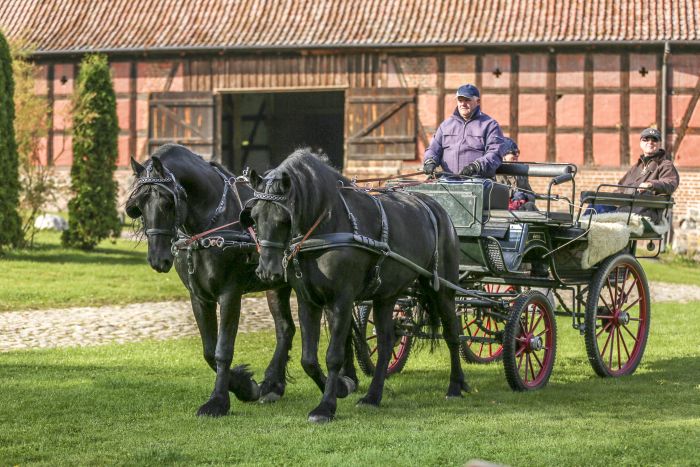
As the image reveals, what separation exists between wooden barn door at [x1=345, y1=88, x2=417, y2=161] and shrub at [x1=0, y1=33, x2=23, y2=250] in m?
9.38

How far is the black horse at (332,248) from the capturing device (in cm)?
672

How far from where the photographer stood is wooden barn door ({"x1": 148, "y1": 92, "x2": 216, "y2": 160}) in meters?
27.3

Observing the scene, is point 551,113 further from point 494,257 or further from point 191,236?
point 191,236

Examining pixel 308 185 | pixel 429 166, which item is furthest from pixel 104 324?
pixel 308 185

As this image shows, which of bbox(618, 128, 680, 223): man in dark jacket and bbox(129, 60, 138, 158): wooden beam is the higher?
bbox(129, 60, 138, 158): wooden beam

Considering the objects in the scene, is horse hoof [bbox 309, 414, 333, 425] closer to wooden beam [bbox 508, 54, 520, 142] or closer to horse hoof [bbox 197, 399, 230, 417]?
horse hoof [bbox 197, 399, 230, 417]

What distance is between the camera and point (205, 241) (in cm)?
708

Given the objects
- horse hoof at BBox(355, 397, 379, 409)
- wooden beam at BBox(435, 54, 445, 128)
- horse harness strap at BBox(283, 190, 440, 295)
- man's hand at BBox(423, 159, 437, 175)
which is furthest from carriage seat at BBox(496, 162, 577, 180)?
wooden beam at BBox(435, 54, 445, 128)

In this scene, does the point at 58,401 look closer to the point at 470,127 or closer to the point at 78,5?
the point at 470,127

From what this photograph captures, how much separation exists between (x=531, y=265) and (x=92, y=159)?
12.7 meters

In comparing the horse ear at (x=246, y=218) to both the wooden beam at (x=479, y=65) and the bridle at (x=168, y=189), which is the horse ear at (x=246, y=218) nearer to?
the bridle at (x=168, y=189)

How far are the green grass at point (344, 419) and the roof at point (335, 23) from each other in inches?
622

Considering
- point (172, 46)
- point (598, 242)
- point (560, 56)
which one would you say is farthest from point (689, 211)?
point (598, 242)

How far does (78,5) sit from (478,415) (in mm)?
23728
